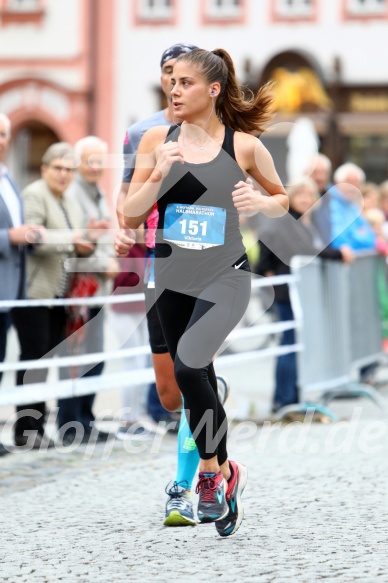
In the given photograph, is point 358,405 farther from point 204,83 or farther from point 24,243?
point 204,83

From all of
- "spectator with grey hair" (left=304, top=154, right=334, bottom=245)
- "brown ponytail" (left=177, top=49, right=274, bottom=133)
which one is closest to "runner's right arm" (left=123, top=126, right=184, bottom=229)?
"brown ponytail" (left=177, top=49, right=274, bottom=133)

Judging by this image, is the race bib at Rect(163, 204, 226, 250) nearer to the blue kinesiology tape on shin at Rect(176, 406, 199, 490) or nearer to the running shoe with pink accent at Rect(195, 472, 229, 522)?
the blue kinesiology tape on shin at Rect(176, 406, 199, 490)

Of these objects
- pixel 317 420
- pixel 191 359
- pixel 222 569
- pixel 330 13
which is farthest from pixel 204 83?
pixel 330 13

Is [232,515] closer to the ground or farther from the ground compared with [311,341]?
farther from the ground

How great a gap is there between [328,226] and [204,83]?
6.35 m

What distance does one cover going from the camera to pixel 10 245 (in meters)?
8.70

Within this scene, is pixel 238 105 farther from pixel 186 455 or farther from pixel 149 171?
pixel 186 455

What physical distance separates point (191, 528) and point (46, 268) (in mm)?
3337

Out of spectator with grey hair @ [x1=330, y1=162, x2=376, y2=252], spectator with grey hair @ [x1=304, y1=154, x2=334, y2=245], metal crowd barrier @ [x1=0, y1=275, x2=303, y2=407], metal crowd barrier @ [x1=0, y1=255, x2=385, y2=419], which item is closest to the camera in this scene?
metal crowd barrier @ [x1=0, y1=275, x2=303, y2=407]

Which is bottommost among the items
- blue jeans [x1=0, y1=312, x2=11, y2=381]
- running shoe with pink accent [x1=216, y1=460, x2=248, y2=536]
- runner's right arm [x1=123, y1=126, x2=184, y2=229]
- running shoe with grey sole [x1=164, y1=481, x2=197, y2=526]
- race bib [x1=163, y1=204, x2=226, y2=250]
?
blue jeans [x1=0, y1=312, x2=11, y2=381]

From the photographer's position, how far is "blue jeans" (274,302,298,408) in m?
10.6

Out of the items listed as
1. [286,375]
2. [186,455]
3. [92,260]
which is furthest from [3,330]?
[186,455]

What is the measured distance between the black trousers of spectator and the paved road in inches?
10.4

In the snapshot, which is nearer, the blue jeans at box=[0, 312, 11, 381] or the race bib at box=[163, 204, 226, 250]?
the race bib at box=[163, 204, 226, 250]
